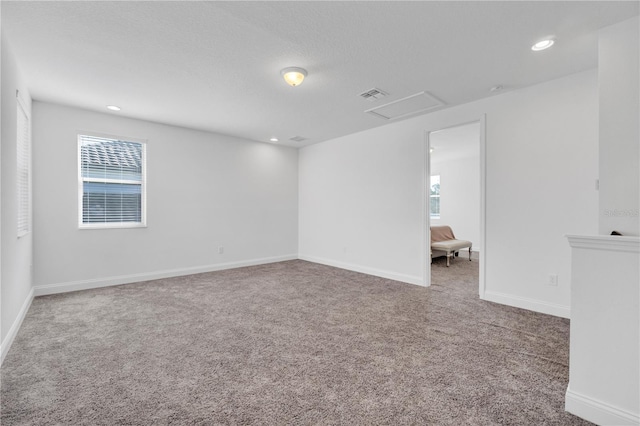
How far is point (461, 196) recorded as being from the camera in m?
8.19

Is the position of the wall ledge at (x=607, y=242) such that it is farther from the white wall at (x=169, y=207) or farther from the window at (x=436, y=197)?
the window at (x=436, y=197)

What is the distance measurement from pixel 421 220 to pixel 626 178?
2388 millimetres

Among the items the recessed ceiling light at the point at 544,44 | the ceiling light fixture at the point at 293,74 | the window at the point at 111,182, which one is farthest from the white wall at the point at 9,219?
the recessed ceiling light at the point at 544,44

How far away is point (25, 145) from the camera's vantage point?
330cm

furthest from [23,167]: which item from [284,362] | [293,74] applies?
[284,362]

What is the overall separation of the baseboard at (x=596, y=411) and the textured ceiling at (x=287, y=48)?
250cm

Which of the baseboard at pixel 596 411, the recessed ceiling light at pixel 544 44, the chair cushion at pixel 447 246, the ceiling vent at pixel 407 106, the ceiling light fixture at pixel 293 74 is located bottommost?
the baseboard at pixel 596 411

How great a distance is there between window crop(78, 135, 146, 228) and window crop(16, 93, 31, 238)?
611mm

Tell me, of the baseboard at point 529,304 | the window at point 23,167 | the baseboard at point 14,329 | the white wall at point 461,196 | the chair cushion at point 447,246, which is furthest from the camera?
the white wall at point 461,196

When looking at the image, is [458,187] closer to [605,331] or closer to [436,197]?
[436,197]

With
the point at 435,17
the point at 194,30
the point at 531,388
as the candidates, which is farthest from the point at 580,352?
the point at 194,30

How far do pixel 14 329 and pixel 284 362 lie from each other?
254cm

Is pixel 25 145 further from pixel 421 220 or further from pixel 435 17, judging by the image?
pixel 421 220

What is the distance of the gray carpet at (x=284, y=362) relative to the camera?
160cm
